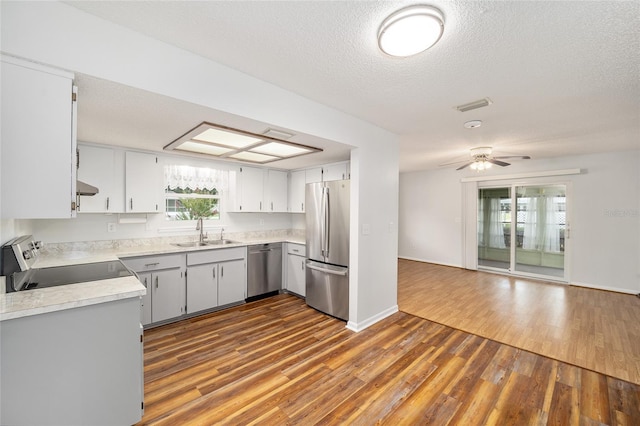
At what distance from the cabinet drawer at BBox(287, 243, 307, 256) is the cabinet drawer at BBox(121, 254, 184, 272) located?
5.39 ft

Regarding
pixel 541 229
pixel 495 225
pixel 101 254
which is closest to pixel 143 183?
pixel 101 254

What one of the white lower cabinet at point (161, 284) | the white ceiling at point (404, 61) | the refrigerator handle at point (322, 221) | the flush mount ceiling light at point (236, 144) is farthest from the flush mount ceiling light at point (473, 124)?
the white lower cabinet at point (161, 284)

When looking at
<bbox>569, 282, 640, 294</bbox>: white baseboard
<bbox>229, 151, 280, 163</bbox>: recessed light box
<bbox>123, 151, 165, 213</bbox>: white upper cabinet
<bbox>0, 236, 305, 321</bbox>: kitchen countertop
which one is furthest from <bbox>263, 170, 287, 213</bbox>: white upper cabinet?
<bbox>569, 282, 640, 294</bbox>: white baseboard

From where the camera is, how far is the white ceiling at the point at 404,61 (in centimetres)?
144

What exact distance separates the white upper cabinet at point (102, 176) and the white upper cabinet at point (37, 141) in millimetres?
1943

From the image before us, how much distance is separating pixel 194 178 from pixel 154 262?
1.51 meters

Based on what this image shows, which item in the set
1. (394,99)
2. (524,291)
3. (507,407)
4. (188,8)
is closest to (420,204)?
(524,291)

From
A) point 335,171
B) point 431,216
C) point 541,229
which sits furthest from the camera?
point 431,216

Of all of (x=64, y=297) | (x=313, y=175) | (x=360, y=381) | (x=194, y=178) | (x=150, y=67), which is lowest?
(x=360, y=381)

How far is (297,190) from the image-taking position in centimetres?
476

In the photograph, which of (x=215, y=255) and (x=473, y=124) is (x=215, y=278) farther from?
(x=473, y=124)

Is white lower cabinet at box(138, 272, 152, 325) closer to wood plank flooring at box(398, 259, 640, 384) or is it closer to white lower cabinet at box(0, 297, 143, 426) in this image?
white lower cabinet at box(0, 297, 143, 426)

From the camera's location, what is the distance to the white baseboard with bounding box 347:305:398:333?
10.5 feet

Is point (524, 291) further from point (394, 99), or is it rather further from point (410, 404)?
point (394, 99)
